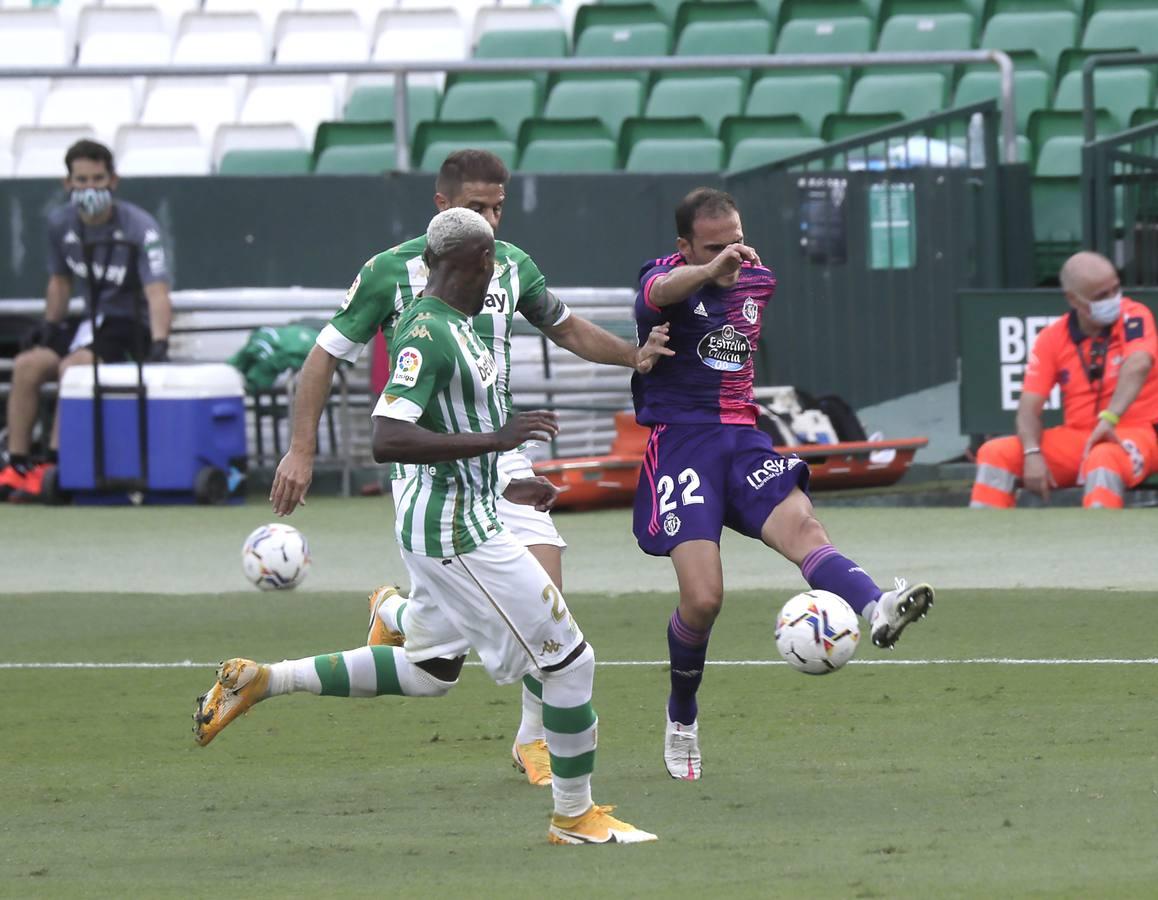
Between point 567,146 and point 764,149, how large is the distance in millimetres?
1715

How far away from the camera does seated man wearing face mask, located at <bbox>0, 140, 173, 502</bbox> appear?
49.8ft

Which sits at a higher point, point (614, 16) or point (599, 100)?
point (614, 16)

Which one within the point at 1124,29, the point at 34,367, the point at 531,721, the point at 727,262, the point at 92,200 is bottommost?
the point at 531,721

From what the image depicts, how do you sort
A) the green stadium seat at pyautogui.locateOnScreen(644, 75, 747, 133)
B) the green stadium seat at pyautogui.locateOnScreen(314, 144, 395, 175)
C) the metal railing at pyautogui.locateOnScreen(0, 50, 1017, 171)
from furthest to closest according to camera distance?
1. the green stadium seat at pyautogui.locateOnScreen(644, 75, 747, 133)
2. the green stadium seat at pyautogui.locateOnScreen(314, 144, 395, 175)
3. the metal railing at pyautogui.locateOnScreen(0, 50, 1017, 171)

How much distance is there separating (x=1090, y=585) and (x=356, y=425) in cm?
704

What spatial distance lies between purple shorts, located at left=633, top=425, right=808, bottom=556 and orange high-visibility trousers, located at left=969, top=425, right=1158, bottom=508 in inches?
251

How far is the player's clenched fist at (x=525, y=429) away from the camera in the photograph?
553 centimetres

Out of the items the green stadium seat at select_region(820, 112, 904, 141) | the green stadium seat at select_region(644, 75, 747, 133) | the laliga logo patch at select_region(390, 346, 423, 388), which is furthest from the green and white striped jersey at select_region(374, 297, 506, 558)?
the green stadium seat at select_region(644, 75, 747, 133)

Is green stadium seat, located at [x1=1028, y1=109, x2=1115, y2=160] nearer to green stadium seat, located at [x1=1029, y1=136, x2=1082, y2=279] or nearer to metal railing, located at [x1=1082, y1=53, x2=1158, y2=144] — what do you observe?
green stadium seat, located at [x1=1029, y1=136, x2=1082, y2=279]

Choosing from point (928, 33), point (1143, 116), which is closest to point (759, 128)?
point (928, 33)

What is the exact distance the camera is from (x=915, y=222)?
611 inches

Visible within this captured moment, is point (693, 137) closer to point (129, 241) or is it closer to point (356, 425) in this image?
point (356, 425)

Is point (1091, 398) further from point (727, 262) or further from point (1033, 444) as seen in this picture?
point (727, 262)

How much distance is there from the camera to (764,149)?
17188mm
